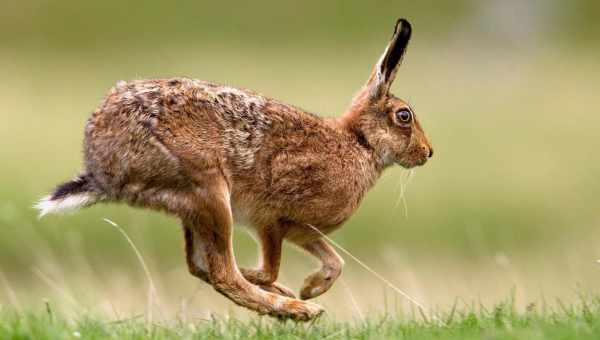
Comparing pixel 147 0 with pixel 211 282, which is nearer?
pixel 211 282

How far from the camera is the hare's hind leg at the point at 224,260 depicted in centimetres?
790

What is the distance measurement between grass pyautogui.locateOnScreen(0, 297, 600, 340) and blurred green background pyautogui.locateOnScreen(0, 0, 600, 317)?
49cm

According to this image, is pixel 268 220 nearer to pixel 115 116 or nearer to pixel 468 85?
pixel 115 116

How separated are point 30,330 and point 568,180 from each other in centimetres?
1467

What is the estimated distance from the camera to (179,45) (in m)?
36.4

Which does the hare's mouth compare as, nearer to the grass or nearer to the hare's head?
the hare's head

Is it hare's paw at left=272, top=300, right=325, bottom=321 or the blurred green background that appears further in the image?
the blurred green background

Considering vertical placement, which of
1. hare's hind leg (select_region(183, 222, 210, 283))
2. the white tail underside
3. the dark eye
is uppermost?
the dark eye

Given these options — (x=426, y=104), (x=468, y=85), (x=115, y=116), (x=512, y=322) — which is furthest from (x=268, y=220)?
(x=468, y=85)

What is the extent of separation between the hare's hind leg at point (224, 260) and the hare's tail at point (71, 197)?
0.68m

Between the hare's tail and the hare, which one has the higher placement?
the hare

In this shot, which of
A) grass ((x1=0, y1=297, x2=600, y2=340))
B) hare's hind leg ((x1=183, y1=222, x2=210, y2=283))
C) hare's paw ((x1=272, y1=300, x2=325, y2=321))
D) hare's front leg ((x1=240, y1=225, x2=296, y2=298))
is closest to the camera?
grass ((x1=0, y1=297, x2=600, y2=340))

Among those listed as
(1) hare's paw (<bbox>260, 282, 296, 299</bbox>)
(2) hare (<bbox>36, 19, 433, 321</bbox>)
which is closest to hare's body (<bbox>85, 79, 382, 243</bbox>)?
(2) hare (<bbox>36, 19, 433, 321</bbox>)

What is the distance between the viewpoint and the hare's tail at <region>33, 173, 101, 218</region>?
7.99 metres
